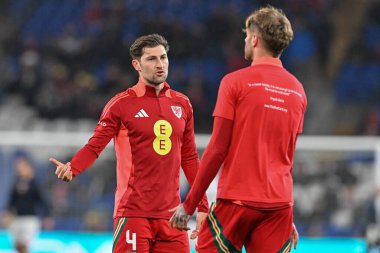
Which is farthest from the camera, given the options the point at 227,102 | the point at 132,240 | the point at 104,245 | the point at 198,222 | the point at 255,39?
the point at 104,245

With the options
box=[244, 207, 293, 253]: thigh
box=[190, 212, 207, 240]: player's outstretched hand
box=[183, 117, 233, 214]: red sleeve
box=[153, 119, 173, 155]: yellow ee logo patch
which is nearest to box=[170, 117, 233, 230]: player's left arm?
box=[183, 117, 233, 214]: red sleeve

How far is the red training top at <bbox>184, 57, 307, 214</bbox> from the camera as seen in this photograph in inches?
187

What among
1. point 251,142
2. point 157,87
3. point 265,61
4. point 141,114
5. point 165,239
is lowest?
point 165,239

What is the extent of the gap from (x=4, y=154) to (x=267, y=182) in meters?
10.6

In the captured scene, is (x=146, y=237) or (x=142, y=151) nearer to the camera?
(x=146, y=237)

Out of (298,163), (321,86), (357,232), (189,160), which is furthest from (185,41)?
(189,160)

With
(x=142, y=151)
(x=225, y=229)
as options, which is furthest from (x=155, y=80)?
(x=225, y=229)

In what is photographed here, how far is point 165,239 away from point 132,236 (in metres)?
0.21

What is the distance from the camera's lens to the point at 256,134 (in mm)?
4770

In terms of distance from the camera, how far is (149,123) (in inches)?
232

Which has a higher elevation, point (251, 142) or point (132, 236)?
point (251, 142)

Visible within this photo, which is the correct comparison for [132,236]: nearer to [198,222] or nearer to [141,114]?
[198,222]

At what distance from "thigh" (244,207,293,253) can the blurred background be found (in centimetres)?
935

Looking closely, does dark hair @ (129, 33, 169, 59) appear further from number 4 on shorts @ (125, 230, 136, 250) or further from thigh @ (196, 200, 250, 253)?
thigh @ (196, 200, 250, 253)
